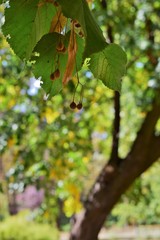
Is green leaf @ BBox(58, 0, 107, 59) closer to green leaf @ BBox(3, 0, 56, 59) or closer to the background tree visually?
green leaf @ BBox(3, 0, 56, 59)

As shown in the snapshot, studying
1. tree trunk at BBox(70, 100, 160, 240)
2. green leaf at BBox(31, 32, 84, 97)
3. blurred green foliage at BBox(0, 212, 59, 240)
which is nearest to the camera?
green leaf at BBox(31, 32, 84, 97)

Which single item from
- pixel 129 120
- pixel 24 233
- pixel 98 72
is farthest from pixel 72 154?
pixel 24 233

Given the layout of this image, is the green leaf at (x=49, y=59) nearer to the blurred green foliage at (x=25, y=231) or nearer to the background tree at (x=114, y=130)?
the background tree at (x=114, y=130)

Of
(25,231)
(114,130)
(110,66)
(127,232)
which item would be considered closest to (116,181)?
(114,130)

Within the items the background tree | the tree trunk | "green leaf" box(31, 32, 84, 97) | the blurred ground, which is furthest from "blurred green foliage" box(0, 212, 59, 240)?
"green leaf" box(31, 32, 84, 97)

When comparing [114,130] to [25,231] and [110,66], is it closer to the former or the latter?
[110,66]

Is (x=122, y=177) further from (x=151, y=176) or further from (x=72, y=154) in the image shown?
(x=151, y=176)
